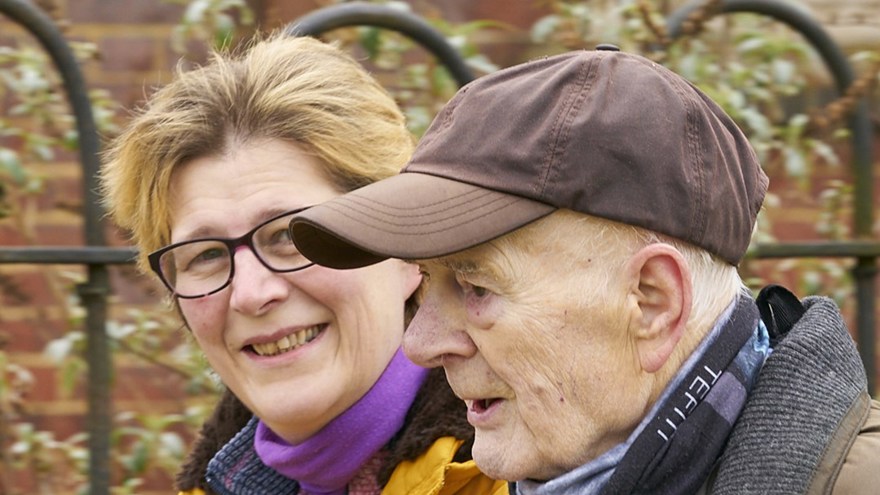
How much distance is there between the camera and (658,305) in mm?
1754

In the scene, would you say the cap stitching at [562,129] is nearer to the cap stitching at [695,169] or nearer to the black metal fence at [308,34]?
the cap stitching at [695,169]

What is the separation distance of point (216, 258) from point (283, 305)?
0.47ft

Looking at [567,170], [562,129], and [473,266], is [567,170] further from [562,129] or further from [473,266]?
[473,266]

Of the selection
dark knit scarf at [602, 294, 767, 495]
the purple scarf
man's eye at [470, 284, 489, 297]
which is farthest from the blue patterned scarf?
the purple scarf

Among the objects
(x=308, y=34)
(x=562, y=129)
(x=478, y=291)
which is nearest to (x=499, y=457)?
(x=478, y=291)

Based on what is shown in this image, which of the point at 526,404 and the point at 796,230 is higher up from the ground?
the point at 526,404

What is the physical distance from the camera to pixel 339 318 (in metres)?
2.40

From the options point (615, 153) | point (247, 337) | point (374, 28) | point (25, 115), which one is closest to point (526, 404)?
point (615, 153)

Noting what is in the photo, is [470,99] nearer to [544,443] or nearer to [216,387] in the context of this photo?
[544,443]

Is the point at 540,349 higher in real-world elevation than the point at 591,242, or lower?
lower

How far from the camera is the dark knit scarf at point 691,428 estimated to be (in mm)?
1715

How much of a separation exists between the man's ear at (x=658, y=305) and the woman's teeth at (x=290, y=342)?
0.80m

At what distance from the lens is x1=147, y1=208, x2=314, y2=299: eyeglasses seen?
2357mm

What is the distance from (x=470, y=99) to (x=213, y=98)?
76cm
